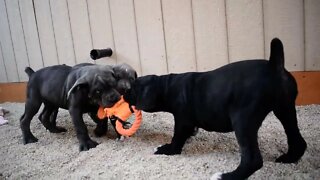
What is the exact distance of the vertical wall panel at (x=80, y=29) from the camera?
8.13ft

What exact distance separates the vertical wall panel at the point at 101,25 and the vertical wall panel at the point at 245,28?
2.82 feet

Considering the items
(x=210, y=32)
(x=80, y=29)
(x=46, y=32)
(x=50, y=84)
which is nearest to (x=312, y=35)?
(x=210, y=32)

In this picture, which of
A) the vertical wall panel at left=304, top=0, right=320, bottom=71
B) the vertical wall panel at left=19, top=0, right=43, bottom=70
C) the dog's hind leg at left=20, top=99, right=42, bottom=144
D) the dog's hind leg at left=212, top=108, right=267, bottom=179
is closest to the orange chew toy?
the dog's hind leg at left=20, top=99, right=42, bottom=144

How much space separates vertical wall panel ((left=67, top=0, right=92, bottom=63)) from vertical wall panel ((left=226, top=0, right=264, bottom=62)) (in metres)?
1.06

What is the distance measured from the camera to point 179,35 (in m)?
2.21

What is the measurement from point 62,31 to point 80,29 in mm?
177

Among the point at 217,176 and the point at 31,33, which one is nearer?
the point at 217,176

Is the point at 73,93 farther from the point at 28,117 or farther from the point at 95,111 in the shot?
the point at 28,117

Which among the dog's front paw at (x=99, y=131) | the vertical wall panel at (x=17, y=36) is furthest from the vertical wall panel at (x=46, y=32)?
the dog's front paw at (x=99, y=131)

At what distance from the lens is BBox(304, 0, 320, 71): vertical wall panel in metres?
1.86

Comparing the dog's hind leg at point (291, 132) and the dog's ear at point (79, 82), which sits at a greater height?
the dog's ear at point (79, 82)

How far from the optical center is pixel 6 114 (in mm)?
2516

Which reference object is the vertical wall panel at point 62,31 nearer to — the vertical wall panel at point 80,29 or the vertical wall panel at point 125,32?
the vertical wall panel at point 80,29

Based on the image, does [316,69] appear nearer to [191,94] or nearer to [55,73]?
[191,94]
